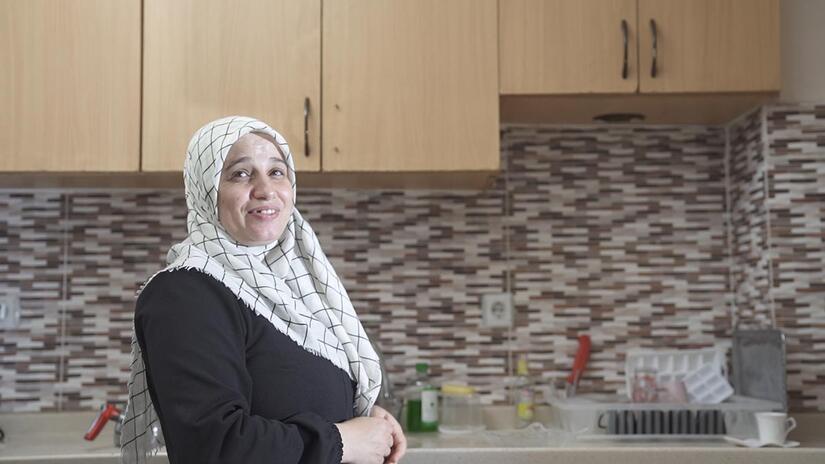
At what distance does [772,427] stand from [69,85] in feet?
6.78

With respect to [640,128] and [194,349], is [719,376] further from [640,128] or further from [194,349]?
[194,349]

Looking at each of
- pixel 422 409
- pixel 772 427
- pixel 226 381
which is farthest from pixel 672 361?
pixel 226 381

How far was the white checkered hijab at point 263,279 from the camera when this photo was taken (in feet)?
4.81

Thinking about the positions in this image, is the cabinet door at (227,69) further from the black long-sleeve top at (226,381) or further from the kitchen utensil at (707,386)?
the kitchen utensil at (707,386)

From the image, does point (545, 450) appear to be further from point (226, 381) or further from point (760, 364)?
point (226, 381)

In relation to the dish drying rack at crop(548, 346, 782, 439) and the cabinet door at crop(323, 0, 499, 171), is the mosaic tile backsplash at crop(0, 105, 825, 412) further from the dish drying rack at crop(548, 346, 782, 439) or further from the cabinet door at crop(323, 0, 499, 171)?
the cabinet door at crop(323, 0, 499, 171)

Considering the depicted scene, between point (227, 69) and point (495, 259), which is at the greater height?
point (227, 69)

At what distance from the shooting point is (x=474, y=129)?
2.49 m

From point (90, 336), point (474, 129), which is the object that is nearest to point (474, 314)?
point (474, 129)

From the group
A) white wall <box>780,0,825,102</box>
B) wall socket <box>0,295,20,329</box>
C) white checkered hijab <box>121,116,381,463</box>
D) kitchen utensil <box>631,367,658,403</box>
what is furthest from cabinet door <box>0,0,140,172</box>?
white wall <box>780,0,825,102</box>

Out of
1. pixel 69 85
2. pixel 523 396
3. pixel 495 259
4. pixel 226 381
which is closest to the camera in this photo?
pixel 226 381

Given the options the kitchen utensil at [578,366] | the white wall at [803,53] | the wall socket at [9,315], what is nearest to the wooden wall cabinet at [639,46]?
the white wall at [803,53]

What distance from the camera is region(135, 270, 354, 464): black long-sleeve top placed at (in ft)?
4.23

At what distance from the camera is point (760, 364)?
2.58 meters
